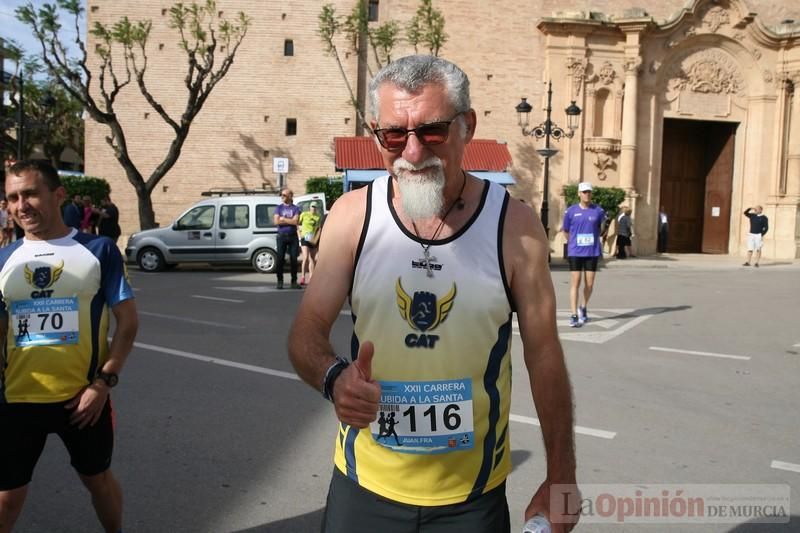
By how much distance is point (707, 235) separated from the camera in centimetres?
2947

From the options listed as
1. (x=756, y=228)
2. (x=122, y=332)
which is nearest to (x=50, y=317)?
(x=122, y=332)

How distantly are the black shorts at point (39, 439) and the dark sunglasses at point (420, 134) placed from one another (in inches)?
77.4

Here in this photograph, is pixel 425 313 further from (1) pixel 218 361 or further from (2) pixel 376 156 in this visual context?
(2) pixel 376 156

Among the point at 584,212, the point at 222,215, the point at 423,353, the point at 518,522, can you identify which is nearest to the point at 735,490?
the point at 518,522

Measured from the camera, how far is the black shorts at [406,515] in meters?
2.06

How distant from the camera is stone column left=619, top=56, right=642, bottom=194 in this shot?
26.8 meters

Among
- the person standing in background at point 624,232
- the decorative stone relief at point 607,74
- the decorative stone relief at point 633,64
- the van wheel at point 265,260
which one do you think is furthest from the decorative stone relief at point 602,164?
the van wheel at point 265,260

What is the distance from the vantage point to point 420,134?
205 cm

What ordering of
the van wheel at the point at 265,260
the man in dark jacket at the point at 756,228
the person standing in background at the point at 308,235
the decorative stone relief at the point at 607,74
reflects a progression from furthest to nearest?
the decorative stone relief at the point at 607,74, the man in dark jacket at the point at 756,228, the van wheel at the point at 265,260, the person standing in background at the point at 308,235

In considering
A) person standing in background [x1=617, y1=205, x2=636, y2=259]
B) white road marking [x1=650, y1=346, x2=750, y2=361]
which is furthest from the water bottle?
person standing in background [x1=617, y1=205, x2=636, y2=259]

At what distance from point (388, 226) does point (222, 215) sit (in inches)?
662

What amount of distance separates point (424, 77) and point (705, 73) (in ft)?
95.3

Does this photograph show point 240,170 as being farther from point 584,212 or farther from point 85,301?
point 85,301

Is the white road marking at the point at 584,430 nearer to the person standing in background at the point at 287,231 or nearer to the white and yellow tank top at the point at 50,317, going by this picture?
the white and yellow tank top at the point at 50,317
